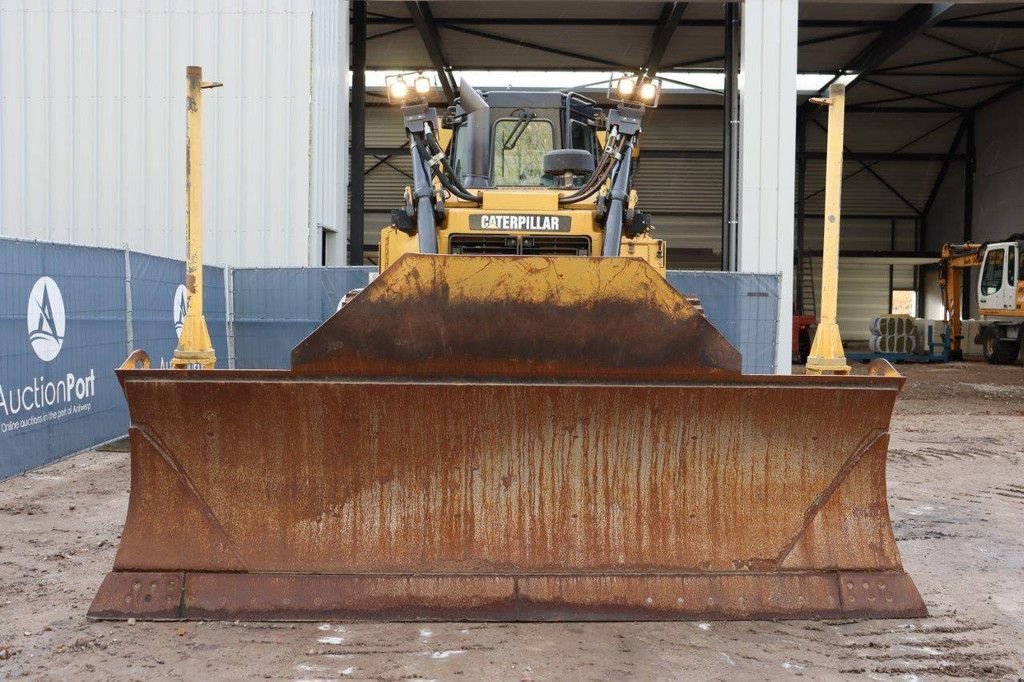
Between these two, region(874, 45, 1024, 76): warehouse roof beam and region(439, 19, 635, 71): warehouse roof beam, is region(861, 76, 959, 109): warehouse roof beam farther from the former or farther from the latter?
region(439, 19, 635, 71): warehouse roof beam

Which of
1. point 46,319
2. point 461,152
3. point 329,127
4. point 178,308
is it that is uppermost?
point 329,127

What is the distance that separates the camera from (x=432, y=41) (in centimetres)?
2128

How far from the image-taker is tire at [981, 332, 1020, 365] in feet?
81.7

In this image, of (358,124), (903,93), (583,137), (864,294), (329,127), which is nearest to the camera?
(583,137)

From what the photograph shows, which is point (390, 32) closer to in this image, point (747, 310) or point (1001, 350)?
point (747, 310)

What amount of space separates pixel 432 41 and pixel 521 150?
15765mm

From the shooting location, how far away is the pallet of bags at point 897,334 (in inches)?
1008

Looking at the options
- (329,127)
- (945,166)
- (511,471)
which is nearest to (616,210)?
(511,471)

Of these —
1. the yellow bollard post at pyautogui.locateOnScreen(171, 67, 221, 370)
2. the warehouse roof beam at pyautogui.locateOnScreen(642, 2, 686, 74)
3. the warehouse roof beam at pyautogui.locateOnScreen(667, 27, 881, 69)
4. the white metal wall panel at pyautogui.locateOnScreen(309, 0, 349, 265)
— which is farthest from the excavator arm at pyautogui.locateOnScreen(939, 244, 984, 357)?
the yellow bollard post at pyautogui.locateOnScreen(171, 67, 221, 370)

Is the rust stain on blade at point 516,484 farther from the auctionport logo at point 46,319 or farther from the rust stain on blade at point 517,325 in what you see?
the auctionport logo at point 46,319

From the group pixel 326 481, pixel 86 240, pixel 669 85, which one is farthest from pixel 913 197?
pixel 326 481

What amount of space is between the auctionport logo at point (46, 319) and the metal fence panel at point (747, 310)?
718 cm

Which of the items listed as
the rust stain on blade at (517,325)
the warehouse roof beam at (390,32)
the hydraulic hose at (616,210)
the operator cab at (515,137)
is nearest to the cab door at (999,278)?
the warehouse roof beam at (390,32)

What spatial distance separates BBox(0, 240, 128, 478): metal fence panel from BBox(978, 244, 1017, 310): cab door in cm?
2137
